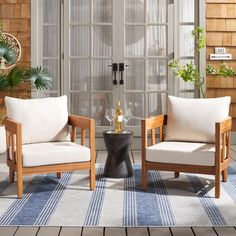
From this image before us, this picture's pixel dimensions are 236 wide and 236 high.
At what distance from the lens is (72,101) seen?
300 inches

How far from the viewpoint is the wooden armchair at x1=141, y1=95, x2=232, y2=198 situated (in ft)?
14.5

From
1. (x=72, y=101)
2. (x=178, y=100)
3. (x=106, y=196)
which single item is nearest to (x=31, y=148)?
(x=106, y=196)

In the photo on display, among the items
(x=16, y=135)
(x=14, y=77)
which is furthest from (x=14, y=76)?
(x=16, y=135)

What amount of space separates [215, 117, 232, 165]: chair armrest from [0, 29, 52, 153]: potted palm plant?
3070 mm

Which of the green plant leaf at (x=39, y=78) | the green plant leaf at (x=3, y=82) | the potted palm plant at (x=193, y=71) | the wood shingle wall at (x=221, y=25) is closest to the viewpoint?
the potted palm plant at (x=193, y=71)

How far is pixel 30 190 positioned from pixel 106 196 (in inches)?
28.5

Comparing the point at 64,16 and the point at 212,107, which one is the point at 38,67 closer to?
the point at 64,16

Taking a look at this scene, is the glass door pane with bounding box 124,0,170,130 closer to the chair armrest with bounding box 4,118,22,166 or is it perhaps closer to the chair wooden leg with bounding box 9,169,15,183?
the chair wooden leg with bounding box 9,169,15,183

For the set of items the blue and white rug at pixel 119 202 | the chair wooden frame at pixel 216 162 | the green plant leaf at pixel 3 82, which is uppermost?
the green plant leaf at pixel 3 82

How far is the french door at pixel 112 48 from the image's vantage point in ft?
24.7

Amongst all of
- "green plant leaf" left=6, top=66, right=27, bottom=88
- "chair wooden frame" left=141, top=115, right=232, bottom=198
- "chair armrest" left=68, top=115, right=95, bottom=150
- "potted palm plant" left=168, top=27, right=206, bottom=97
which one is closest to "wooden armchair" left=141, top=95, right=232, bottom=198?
"chair wooden frame" left=141, top=115, right=232, bottom=198

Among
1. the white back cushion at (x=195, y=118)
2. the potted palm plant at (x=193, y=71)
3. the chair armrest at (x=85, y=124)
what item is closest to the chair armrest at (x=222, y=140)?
the white back cushion at (x=195, y=118)

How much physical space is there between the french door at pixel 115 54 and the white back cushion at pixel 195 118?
101 inches

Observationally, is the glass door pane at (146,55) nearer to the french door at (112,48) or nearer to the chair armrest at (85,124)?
the french door at (112,48)
